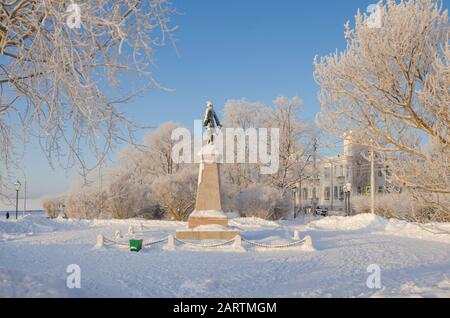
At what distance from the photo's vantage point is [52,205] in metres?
36.9

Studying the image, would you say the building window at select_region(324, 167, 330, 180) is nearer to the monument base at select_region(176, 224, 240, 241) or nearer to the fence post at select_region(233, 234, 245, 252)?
the monument base at select_region(176, 224, 240, 241)

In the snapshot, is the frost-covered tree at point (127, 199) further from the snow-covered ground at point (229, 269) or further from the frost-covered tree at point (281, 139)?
the snow-covered ground at point (229, 269)

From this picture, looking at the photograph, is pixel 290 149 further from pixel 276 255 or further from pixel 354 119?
pixel 354 119

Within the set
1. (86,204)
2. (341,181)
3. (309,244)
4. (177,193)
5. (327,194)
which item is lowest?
(309,244)

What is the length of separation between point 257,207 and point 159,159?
13.2 meters

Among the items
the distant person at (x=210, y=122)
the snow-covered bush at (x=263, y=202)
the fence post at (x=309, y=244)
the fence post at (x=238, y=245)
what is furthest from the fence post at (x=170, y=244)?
the snow-covered bush at (x=263, y=202)

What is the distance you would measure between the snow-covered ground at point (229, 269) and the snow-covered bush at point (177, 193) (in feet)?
45.7

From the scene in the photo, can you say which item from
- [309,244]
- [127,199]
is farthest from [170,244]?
[127,199]

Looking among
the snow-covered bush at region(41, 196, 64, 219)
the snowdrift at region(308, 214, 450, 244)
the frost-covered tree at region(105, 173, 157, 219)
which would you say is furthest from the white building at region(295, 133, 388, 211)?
the snow-covered bush at region(41, 196, 64, 219)

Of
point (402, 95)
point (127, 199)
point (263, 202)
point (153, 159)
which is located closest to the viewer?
point (402, 95)

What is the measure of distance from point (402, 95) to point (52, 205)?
34629mm

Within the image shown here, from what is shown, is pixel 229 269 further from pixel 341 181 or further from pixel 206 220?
pixel 341 181
